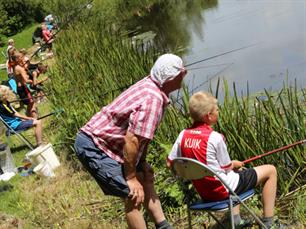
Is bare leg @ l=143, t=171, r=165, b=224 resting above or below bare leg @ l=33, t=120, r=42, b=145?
above

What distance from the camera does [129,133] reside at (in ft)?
9.91

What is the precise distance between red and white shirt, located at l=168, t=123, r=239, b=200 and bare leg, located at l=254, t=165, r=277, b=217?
0.17m

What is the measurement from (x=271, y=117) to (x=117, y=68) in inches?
141

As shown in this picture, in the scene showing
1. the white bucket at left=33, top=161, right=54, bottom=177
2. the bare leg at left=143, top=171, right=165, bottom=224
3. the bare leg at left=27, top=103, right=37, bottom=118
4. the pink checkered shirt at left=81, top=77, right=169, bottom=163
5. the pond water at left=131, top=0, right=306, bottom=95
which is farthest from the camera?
the pond water at left=131, top=0, right=306, bottom=95

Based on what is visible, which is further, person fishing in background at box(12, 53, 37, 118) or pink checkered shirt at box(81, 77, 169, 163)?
person fishing in background at box(12, 53, 37, 118)

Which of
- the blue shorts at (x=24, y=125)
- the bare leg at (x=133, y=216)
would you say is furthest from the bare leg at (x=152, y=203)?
the blue shorts at (x=24, y=125)

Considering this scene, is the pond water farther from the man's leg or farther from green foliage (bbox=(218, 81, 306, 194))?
the man's leg

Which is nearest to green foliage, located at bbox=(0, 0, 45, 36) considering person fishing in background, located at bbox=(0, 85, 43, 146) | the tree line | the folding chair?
the tree line

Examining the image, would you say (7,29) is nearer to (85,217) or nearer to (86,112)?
(86,112)

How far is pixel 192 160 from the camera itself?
9.96 ft

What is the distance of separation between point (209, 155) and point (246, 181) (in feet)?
0.98

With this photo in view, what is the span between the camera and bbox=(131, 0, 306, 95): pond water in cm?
984

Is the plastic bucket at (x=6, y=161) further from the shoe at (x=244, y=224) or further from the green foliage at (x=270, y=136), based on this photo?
the shoe at (x=244, y=224)

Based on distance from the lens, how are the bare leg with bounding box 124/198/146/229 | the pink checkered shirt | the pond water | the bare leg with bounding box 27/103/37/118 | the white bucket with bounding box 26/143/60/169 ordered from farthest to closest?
the pond water → the bare leg with bounding box 27/103/37/118 → the white bucket with bounding box 26/143/60/169 → the bare leg with bounding box 124/198/146/229 → the pink checkered shirt
